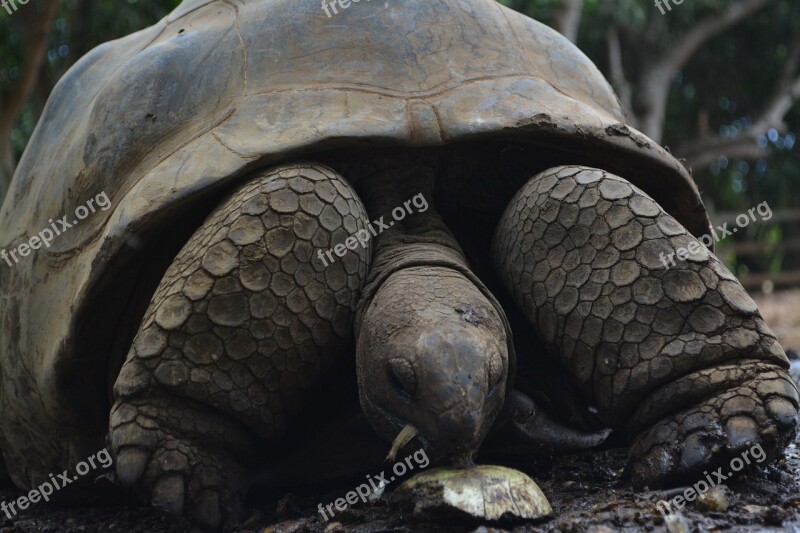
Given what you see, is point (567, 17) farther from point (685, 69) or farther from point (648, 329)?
point (685, 69)

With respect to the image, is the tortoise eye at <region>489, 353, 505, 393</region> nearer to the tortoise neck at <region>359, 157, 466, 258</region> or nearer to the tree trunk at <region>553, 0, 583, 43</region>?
the tortoise neck at <region>359, 157, 466, 258</region>

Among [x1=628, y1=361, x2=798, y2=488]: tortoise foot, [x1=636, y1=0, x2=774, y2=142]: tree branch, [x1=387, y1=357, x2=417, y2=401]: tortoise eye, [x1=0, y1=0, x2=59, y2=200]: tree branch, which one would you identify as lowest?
[x1=636, y1=0, x2=774, y2=142]: tree branch

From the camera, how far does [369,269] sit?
2621 mm

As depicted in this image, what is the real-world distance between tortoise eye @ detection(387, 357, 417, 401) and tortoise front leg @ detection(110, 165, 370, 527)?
13.8 inches

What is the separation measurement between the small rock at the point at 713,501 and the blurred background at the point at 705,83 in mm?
6159

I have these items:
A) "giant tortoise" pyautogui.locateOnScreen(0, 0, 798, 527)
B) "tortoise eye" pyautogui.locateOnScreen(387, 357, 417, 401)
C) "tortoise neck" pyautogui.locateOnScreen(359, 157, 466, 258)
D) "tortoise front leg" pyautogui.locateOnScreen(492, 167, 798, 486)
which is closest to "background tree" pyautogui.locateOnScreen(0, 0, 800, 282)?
"giant tortoise" pyautogui.locateOnScreen(0, 0, 798, 527)

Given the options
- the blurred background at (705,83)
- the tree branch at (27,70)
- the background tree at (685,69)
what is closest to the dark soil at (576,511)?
the tree branch at (27,70)

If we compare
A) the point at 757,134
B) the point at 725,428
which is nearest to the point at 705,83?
the point at 757,134

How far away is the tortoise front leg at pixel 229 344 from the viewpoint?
7.73 feet

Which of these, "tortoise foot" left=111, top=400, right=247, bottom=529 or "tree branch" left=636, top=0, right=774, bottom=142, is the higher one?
"tortoise foot" left=111, top=400, right=247, bottom=529

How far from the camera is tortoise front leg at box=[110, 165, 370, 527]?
2355 mm

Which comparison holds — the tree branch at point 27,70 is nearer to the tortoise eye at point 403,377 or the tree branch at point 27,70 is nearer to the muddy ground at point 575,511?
the muddy ground at point 575,511

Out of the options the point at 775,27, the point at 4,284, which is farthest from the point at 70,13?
the point at 775,27

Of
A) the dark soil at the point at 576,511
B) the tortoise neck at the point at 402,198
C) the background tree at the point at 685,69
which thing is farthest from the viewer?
the background tree at the point at 685,69
